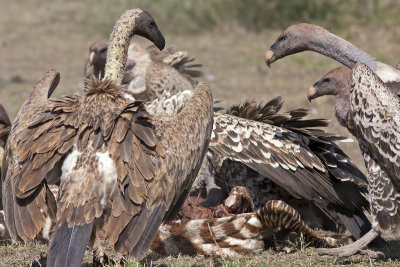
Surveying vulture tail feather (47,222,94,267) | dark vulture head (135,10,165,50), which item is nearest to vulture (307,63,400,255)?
dark vulture head (135,10,165,50)

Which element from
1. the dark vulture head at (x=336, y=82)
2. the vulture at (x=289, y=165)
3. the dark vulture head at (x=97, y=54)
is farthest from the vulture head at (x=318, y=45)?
the dark vulture head at (x=97, y=54)

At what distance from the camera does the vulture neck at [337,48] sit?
5094mm

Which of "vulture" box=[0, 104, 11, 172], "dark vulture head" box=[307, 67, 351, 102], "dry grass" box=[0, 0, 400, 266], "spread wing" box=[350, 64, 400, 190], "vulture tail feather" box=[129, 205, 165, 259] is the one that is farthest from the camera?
"dry grass" box=[0, 0, 400, 266]

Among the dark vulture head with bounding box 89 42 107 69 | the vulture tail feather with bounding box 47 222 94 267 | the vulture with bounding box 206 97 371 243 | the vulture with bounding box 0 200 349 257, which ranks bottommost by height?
the vulture tail feather with bounding box 47 222 94 267

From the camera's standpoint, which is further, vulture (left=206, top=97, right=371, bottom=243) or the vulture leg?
vulture (left=206, top=97, right=371, bottom=243)

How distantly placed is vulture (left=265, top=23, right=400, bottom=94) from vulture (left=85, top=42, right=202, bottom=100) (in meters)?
1.95

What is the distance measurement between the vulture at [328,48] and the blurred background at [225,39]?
129 inches

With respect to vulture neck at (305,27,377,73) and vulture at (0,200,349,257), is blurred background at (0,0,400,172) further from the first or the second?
vulture at (0,200,349,257)

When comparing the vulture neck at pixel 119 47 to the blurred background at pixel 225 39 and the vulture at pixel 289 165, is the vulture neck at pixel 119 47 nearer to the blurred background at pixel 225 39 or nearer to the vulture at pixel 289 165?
the vulture at pixel 289 165

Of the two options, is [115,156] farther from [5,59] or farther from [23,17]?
[23,17]

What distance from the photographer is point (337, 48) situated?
17.0 feet

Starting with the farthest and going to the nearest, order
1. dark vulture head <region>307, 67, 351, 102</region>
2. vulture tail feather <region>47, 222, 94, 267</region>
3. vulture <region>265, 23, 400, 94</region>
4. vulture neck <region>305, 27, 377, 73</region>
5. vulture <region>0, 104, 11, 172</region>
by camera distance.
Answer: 1. vulture <region>0, 104, 11, 172</region>
2. dark vulture head <region>307, 67, 351, 102</region>
3. vulture neck <region>305, 27, 377, 73</region>
4. vulture <region>265, 23, 400, 94</region>
5. vulture tail feather <region>47, 222, 94, 267</region>

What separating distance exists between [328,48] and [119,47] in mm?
1469

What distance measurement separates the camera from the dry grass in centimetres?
1027
